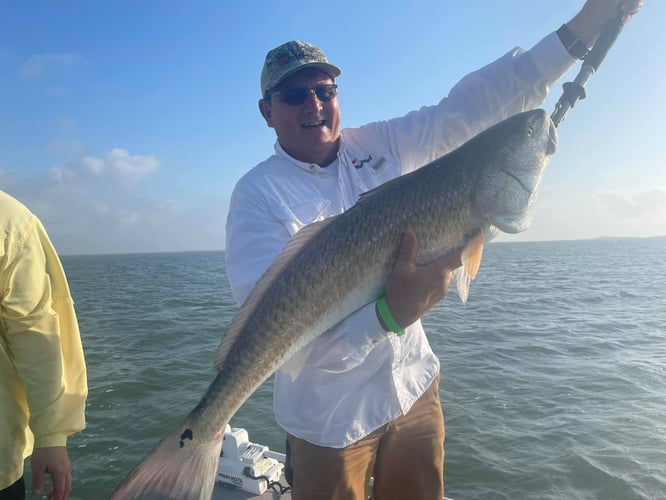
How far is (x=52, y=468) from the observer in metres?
2.85

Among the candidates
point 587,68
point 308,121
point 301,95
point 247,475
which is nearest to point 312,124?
point 308,121

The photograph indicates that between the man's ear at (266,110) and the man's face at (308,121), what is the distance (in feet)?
0.26

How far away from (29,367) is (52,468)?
64 cm

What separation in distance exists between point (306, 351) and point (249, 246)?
0.70m

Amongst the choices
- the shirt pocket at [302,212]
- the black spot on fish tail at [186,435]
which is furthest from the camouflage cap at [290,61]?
the black spot on fish tail at [186,435]

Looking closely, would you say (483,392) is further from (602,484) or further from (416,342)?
(416,342)

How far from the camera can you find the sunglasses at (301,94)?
3.00 meters

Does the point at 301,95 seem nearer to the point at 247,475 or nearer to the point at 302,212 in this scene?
the point at 302,212

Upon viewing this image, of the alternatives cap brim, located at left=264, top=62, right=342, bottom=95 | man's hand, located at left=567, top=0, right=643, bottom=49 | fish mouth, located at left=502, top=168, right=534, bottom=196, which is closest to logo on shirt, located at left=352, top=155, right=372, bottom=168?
cap brim, located at left=264, top=62, right=342, bottom=95

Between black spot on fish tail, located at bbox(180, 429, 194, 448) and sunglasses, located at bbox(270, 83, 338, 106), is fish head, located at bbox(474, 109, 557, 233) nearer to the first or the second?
sunglasses, located at bbox(270, 83, 338, 106)

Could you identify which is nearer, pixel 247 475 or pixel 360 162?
pixel 360 162

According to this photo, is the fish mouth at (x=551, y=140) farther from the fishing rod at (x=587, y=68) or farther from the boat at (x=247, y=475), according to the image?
the boat at (x=247, y=475)

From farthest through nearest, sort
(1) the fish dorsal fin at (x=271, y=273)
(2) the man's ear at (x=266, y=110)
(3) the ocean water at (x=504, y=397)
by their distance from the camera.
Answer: (3) the ocean water at (x=504, y=397), (2) the man's ear at (x=266, y=110), (1) the fish dorsal fin at (x=271, y=273)

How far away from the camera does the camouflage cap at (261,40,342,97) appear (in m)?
2.96
